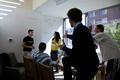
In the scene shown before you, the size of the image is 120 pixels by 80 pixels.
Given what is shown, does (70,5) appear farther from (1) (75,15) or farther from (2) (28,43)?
(1) (75,15)

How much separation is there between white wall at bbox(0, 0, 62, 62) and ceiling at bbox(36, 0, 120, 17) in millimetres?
384

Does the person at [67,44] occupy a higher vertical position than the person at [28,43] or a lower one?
higher

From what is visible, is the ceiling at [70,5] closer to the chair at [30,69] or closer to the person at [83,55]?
the chair at [30,69]

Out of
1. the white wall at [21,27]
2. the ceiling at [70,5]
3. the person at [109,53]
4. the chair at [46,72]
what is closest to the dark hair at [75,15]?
the chair at [46,72]

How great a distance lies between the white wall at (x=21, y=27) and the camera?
6391mm

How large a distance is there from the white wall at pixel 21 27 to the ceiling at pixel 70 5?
15.1 inches

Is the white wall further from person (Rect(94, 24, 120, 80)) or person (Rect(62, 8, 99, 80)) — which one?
person (Rect(62, 8, 99, 80))

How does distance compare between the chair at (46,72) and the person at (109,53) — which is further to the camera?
the person at (109,53)

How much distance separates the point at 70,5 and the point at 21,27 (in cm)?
190

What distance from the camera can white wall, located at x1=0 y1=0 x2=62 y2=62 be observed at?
21.0 ft

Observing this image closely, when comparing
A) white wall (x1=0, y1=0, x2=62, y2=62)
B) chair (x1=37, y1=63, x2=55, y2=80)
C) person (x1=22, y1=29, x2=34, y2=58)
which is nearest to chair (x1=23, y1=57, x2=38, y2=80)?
chair (x1=37, y1=63, x2=55, y2=80)

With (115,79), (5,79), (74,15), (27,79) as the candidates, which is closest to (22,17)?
(5,79)

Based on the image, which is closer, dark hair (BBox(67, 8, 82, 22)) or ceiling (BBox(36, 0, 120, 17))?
dark hair (BBox(67, 8, 82, 22))

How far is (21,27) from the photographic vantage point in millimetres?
6742
